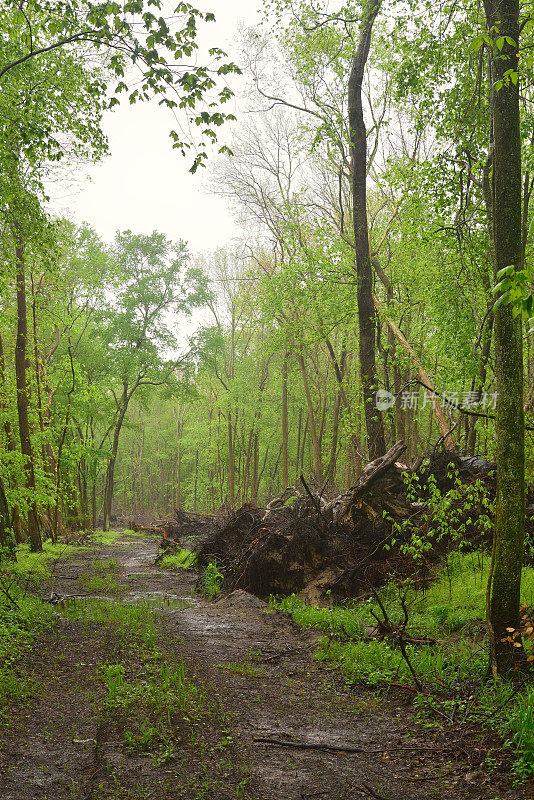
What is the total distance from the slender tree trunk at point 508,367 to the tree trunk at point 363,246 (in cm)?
559

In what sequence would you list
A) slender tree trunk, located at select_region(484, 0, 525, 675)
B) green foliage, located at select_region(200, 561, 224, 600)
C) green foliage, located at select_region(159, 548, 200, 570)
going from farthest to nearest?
green foliage, located at select_region(159, 548, 200, 570) < green foliage, located at select_region(200, 561, 224, 600) < slender tree trunk, located at select_region(484, 0, 525, 675)

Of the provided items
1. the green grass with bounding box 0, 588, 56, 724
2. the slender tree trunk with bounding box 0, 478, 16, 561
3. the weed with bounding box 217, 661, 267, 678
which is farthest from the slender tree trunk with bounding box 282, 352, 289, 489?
the weed with bounding box 217, 661, 267, 678

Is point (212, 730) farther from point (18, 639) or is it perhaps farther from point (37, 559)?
point (37, 559)

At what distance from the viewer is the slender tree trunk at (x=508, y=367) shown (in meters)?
4.36

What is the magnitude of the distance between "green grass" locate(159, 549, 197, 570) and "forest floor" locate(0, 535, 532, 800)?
269 inches

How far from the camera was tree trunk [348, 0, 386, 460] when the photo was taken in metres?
10.2

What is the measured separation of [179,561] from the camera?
1495cm

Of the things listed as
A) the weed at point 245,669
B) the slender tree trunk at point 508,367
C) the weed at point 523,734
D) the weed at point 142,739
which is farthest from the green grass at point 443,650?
the weed at point 142,739

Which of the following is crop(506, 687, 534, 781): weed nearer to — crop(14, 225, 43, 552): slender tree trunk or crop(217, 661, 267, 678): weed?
crop(217, 661, 267, 678): weed

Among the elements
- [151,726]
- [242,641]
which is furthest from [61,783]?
[242,641]

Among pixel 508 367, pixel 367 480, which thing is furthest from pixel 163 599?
pixel 508 367

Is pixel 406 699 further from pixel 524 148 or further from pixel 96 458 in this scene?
pixel 96 458

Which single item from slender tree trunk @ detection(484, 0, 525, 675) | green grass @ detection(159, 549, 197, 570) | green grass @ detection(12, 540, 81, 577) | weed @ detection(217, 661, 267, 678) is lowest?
green grass @ detection(159, 549, 197, 570)

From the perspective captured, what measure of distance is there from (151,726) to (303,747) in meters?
1.29
